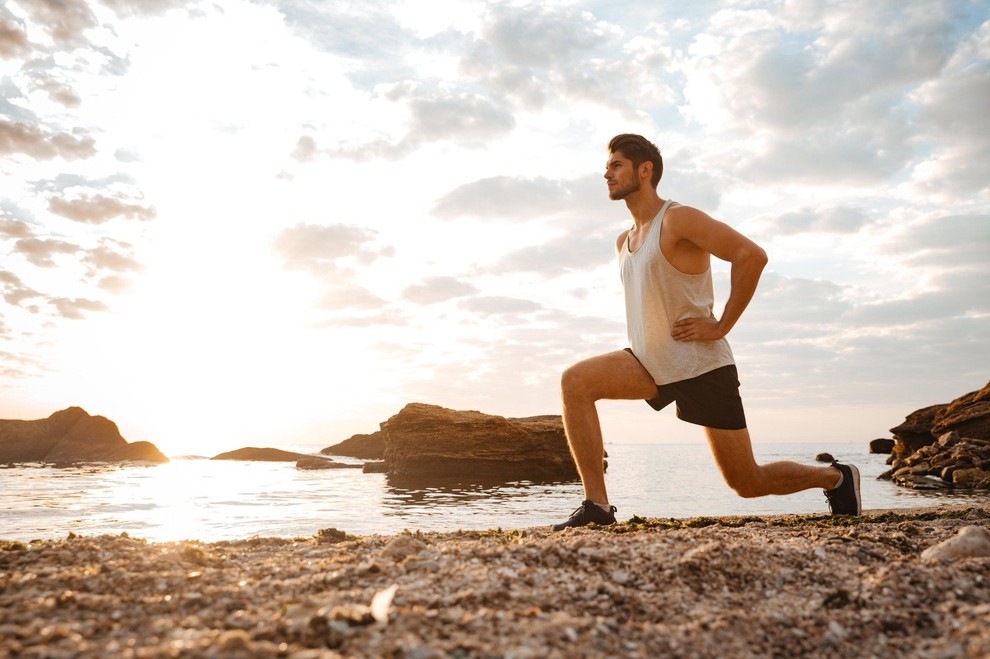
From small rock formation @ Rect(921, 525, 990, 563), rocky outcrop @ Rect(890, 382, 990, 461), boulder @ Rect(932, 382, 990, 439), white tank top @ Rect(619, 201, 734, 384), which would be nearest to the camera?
small rock formation @ Rect(921, 525, 990, 563)

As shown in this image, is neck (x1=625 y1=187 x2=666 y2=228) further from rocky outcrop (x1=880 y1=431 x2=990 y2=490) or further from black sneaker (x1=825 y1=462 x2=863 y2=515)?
rocky outcrop (x1=880 y1=431 x2=990 y2=490)

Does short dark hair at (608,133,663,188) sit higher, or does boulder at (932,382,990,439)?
short dark hair at (608,133,663,188)

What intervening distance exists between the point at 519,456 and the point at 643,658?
28780 mm

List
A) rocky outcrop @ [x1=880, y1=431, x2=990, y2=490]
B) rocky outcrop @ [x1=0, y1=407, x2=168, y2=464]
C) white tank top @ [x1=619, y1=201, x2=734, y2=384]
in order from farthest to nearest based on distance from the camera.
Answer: rocky outcrop @ [x1=0, y1=407, x2=168, y2=464] → rocky outcrop @ [x1=880, y1=431, x2=990, y2=490] → white tank top @ [x1=619, y1=201, x2=734, y2=384]

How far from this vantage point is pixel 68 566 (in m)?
2.76

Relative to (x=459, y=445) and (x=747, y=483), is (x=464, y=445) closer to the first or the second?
(x=459, y=445)

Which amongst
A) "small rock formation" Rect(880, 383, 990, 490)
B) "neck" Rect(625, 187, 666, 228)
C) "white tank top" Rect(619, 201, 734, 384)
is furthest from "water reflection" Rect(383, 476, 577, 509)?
"small rock formation" Rect(880, 383, 990, 490)

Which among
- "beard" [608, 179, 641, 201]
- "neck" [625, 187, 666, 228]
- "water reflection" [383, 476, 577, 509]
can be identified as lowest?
"water reflection" [383, 476, 577, 509]

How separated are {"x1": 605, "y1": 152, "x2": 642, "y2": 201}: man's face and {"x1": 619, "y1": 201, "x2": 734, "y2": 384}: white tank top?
337 mm

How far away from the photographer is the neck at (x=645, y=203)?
17.0 feet

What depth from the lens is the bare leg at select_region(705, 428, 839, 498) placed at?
4.82 metres

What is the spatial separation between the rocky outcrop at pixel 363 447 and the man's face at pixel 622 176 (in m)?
50.6

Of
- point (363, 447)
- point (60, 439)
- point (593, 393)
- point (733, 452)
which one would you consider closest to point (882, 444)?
point (363, 447)

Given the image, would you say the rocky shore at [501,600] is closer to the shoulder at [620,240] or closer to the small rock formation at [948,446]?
the shoulder at [620,240]
